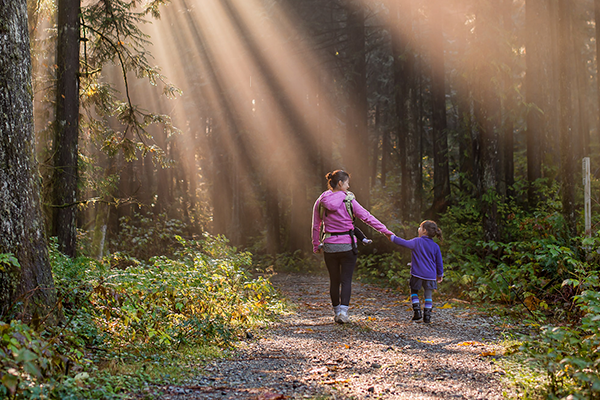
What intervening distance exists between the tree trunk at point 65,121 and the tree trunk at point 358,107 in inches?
436

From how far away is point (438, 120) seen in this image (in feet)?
60.4

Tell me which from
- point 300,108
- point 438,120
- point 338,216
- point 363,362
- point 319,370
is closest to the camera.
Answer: point 319,370

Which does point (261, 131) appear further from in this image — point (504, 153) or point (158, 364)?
point (158, 364)

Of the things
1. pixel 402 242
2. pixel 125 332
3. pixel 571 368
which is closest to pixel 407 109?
pixel 402 242

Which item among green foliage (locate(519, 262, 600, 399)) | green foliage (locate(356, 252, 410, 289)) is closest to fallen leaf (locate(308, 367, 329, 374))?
green foliage (locate(519, 262, 600, 399))

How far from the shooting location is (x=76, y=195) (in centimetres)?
1029

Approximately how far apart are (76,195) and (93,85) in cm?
292

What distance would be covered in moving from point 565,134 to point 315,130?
14.7 metres

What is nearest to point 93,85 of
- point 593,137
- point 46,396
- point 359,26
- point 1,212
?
point 1,212

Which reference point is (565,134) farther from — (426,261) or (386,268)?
(386,268)

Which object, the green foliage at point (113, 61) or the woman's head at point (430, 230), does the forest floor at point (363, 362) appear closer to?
the woman's head at point (430, 230)

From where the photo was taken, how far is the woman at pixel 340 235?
24.2ft

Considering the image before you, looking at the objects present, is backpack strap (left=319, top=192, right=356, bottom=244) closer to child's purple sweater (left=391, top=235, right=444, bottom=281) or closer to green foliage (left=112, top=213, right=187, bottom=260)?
child's purple sweater (left=391, top=235, right=444, bottom=281)

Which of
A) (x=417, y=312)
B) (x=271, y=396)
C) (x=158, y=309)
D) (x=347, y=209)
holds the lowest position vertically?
(x=417, y=312)
